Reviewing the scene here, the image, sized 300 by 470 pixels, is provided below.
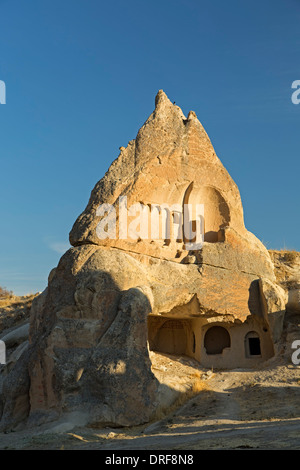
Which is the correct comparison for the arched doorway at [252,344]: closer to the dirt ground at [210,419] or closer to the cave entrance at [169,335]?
the dirt ground at [210,419]

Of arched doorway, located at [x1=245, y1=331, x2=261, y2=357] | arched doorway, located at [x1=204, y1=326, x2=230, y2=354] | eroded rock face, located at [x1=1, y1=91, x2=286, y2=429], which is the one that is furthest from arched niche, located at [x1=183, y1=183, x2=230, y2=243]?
arched doorway, located at [x1=245, y1=331, x2=261, y2=357]

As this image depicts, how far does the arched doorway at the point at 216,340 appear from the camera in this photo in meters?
17.5

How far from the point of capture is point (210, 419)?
476 inches

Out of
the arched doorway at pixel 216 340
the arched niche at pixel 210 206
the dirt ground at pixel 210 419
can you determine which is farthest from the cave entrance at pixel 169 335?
the arched niche at pixel 210 206

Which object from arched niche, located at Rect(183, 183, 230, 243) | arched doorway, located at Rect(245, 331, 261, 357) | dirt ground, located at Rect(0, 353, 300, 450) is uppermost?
arched niche, located at Rect(183, 183, 230, 243)

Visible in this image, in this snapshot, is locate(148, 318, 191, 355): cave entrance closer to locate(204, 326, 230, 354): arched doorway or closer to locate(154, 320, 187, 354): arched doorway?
locate(154, 320, 187, 354): arched doorway

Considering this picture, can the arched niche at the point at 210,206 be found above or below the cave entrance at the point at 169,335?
above

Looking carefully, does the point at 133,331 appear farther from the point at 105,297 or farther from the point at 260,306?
the point at 260,306

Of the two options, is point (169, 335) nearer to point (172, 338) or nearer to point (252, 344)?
point (172, 338)

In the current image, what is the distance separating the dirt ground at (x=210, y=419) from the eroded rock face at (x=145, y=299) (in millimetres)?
686

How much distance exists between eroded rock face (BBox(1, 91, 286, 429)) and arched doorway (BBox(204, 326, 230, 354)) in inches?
1.3

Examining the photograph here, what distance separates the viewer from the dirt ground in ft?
30.3
